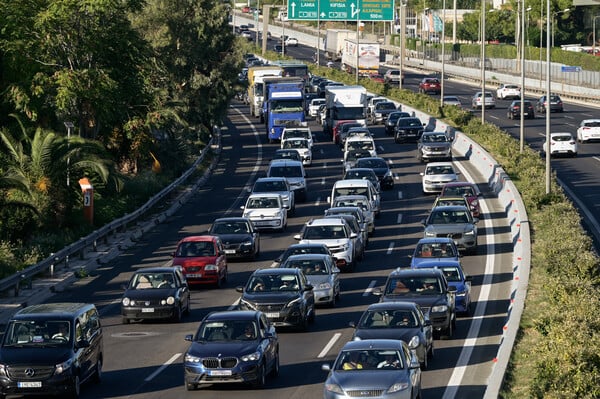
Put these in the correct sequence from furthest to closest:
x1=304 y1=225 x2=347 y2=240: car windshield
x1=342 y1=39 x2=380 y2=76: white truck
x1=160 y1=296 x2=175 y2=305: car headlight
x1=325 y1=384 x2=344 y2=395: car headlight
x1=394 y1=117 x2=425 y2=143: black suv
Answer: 1. x1=342 y1=39 x2=380 y2=76: white truck
2. x1=394 y1=117 x2=425 y2=143: black suv
3. x1=304 y1=225 x2=347 y2=240: car windshield
4. x1=160 y1=296 x2=175 y2=305: car headlight
5. x1=325 y1=384 x2=344 y2=395: car headlight

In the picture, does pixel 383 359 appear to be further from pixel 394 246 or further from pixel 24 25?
pixel 24 25

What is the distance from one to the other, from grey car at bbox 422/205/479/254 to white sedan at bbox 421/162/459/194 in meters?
13.7

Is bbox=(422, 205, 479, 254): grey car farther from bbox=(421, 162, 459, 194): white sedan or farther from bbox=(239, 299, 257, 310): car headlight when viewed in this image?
bbox=(421, 162, 459, 194): white sedan

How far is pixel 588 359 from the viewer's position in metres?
20.1

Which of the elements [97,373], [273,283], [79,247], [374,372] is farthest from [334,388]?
[79,247]

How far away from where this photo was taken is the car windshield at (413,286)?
28344 millimetres

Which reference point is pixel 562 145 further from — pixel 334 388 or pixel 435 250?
pixel 334 388

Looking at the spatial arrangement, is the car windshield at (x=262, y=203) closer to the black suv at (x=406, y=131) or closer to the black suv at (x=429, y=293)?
the black suv at (x=429, y=293)

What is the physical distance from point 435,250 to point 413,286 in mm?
6796

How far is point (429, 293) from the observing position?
2823 centimetres

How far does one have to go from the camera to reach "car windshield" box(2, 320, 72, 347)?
75.2 feet

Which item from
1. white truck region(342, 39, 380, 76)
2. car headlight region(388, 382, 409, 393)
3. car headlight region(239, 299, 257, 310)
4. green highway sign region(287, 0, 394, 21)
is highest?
green highway sign region(287, 0, 394, 21)

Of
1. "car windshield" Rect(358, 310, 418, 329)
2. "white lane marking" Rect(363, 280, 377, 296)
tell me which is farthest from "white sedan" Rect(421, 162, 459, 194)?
"car windshield" Rect(358, 310, 418, 329)

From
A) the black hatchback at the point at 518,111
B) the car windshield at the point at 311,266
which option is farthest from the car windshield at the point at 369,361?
the black hatchback at the point at 518,111
